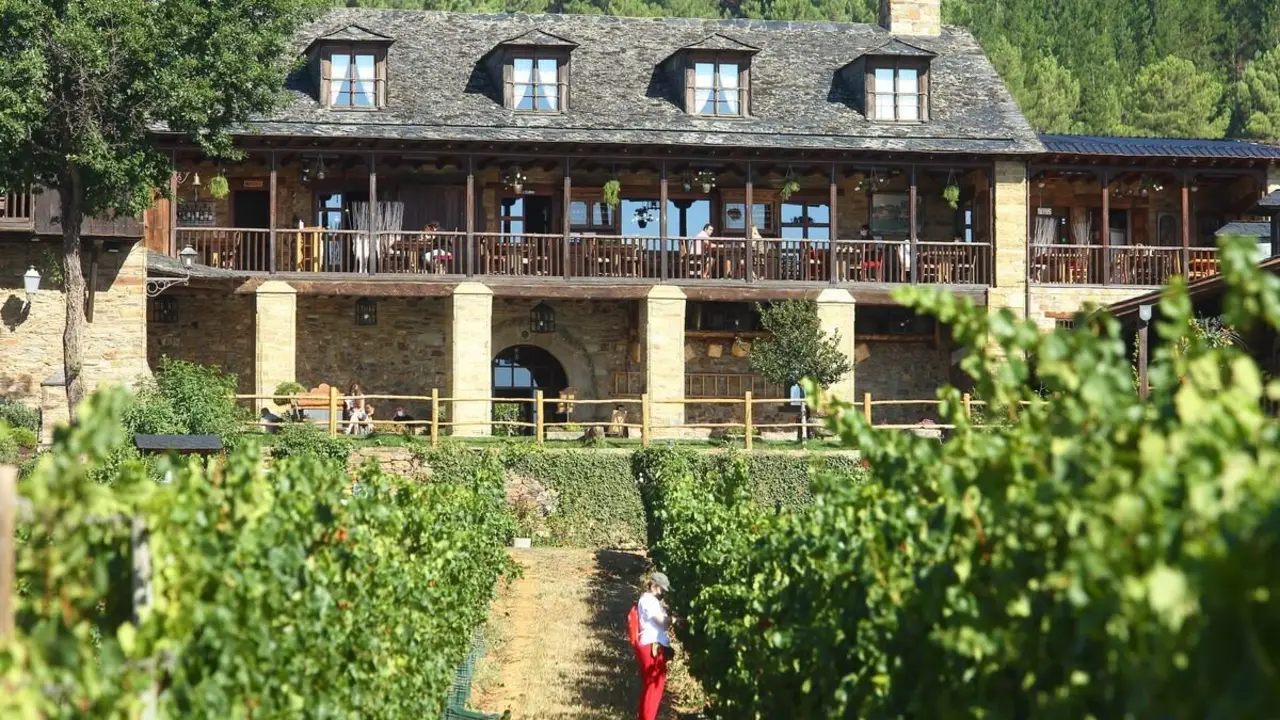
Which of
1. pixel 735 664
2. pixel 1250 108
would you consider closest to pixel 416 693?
pixel 735 664

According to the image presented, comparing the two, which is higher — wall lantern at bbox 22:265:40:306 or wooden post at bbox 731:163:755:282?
wooden post at bbox 731:163:755:282

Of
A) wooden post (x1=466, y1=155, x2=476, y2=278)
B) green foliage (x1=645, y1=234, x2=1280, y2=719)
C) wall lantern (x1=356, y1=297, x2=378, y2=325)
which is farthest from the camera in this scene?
wall lantern (x1=356, y1=297, x2=378, y2=325)

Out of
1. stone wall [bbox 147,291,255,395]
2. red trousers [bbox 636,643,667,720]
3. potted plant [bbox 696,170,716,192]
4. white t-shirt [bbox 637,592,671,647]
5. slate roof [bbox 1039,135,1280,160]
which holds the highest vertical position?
slate roof [bbox 1039,135,1280,160]

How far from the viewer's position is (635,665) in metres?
16.3

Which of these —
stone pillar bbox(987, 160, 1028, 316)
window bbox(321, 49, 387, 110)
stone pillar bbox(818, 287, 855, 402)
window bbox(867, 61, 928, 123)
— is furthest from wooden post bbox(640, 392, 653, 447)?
window bbox(867, 61, 928, 123)

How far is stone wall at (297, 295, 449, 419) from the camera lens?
95.5ft

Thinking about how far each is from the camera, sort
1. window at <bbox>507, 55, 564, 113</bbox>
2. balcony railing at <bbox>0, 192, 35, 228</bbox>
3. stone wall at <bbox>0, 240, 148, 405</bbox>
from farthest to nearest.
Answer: window at <bbox>507, 55, 564, 113</bbox> → stone wall at <bbox>0, 240, 148, 405</bbox> → balcony railing at <bbox>0, 192, 35, 228</bbox>

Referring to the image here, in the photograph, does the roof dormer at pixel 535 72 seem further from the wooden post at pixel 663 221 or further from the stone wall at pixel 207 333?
the stone wall at pixel 207 333

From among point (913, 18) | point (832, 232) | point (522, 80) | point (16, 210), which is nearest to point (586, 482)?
point (832, 232)

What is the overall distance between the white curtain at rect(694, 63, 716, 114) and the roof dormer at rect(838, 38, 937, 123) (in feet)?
7.54

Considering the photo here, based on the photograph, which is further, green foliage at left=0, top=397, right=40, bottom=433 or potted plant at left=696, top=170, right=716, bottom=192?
potted plant at left=696, top=170, right=716, bottom=192

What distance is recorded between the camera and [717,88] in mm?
29422

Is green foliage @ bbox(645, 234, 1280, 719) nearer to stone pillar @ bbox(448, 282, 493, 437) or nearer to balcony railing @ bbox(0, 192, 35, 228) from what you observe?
balcony railing @ bbox(0, 192, 35, 228)

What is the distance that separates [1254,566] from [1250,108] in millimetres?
52611
